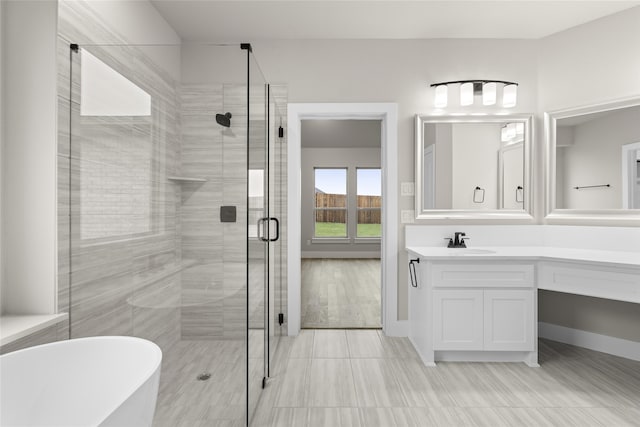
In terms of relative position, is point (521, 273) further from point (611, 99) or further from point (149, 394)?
point (149, 394)

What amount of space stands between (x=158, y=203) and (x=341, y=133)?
208 inches

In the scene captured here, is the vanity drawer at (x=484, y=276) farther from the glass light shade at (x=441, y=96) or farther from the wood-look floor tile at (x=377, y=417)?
the glass light shade at (x=441, y=96)

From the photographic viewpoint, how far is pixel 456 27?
291 cm

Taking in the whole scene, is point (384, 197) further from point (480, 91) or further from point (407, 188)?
point (480, 91)

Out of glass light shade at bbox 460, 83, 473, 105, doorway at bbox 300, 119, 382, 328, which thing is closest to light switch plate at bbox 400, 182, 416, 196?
glass light shade at bbox 460, 83, 473, 105

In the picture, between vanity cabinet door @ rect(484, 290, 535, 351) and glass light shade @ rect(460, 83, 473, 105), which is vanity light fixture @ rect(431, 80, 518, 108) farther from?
vanity cabinet door @ rect(484, 290, 535, 351)

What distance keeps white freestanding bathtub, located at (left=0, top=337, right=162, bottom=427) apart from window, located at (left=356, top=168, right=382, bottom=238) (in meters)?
6.59

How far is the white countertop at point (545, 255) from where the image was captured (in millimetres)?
2262

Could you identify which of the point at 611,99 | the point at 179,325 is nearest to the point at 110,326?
the point at 179,325

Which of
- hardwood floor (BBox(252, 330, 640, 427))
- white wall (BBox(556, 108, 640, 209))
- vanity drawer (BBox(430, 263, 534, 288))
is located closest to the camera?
hardwood floor (BBox(252, 330, 640, 427))

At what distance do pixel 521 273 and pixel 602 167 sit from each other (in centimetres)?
116

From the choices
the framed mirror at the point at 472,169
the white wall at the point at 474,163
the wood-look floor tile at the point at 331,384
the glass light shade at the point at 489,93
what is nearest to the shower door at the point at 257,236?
the wood-look floor tile at the point at 331,384

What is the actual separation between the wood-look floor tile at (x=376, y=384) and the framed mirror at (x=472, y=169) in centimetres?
128

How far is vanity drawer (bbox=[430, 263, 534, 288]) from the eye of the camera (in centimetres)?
248
